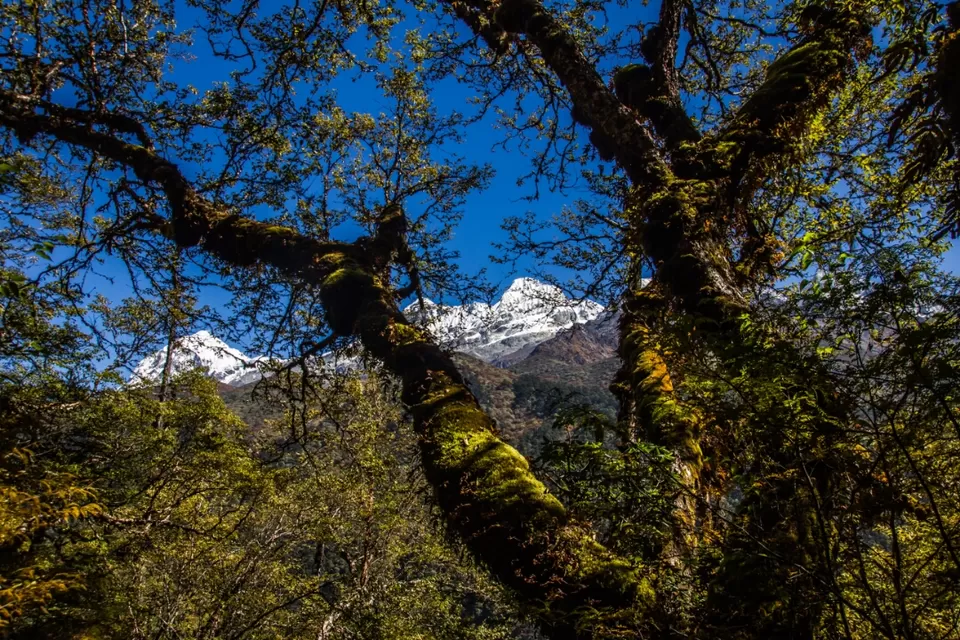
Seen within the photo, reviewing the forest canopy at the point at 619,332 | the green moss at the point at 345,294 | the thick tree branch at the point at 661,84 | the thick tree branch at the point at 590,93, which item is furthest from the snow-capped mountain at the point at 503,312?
the thick tree branch at the point at 590,93

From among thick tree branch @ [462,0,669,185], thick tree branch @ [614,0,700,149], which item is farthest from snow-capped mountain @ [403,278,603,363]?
thick tree branch @ [462,0,669,185]

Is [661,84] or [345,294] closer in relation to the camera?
[345,294]

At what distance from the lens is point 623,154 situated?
417 centimetres

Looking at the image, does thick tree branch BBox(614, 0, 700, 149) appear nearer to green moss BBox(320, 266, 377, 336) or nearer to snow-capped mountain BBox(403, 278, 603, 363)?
snow-capped mountain BBox(403, 278, 603, 363)

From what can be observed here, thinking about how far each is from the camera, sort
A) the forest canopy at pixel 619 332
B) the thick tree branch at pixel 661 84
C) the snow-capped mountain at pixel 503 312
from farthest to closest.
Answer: the snow-capped mountain at pixel 503 312
the thick tree branch at pixel 661 84
the forest canopy at pixel 619 332

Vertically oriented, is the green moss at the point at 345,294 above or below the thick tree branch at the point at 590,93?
below

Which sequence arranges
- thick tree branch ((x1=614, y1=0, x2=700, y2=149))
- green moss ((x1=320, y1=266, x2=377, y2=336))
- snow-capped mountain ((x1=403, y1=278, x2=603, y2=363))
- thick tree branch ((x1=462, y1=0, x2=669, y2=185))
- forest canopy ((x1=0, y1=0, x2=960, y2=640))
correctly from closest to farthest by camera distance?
forest canopy ((x1=0, y1=0, x2=960, y2=640)) < thick tree branch ((x1=462, y1=0, x2=669, y2=185)) < thick tree branch ((x1=614, y1=0, x2=700, y2=149)) < green moss ((x1=320, y1=266, x2=377, y2=336)) < snow-capped mountain ((x1=403, y1=278, x2=603, y2=363))

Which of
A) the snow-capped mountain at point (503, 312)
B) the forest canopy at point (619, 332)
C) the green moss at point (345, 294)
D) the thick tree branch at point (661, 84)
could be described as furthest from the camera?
the snow-capped mountain at point (503, 312)

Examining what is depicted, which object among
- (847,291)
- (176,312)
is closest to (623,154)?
(847,291)

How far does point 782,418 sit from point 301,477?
16501 millimetres

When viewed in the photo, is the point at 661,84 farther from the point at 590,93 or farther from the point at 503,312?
the point at 503,312

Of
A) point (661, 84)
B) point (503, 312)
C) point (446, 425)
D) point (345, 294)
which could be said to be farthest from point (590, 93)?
point (503, 312)

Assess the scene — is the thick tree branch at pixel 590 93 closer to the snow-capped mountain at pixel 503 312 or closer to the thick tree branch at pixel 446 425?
the thick tree branch at pixel 446 425

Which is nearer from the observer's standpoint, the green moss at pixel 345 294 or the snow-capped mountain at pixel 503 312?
the green moss at pixel 345 294
